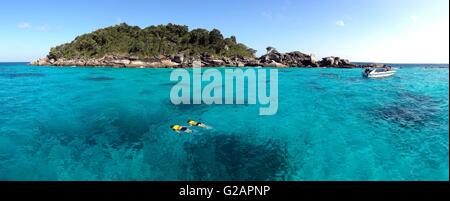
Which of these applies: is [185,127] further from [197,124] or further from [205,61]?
[205,61]

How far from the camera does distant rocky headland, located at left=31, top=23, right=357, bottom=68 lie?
111m

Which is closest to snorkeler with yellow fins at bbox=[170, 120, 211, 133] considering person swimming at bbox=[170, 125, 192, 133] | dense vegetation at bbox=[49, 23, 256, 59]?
person swimming at bbox=[170, 125, 192, 133]

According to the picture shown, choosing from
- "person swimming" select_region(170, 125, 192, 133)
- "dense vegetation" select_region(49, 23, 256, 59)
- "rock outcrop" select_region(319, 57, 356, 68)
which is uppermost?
"dense vegetation" select_region(49, 23, 256, 59)

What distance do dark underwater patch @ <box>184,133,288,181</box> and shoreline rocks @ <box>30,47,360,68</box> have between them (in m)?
94.2

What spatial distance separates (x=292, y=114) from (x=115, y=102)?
20455 millimetres

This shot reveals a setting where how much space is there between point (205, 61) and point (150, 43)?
29974mm

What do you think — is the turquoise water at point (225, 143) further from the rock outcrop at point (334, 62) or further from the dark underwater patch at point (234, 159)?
the rock outcrop at point (334, 62)

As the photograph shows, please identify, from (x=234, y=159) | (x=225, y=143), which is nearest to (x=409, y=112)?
(x=225, y=143)

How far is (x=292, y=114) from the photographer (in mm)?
25453

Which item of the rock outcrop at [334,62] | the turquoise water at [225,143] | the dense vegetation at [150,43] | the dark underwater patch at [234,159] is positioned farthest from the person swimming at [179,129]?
the rock outcrop at [334,62]

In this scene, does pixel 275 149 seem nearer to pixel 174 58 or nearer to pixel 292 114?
pixel 292 114

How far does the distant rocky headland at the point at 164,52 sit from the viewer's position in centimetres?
11131

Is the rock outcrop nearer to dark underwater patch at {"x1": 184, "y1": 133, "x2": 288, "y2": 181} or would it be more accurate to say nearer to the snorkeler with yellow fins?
the snorkeler with yellow fins
